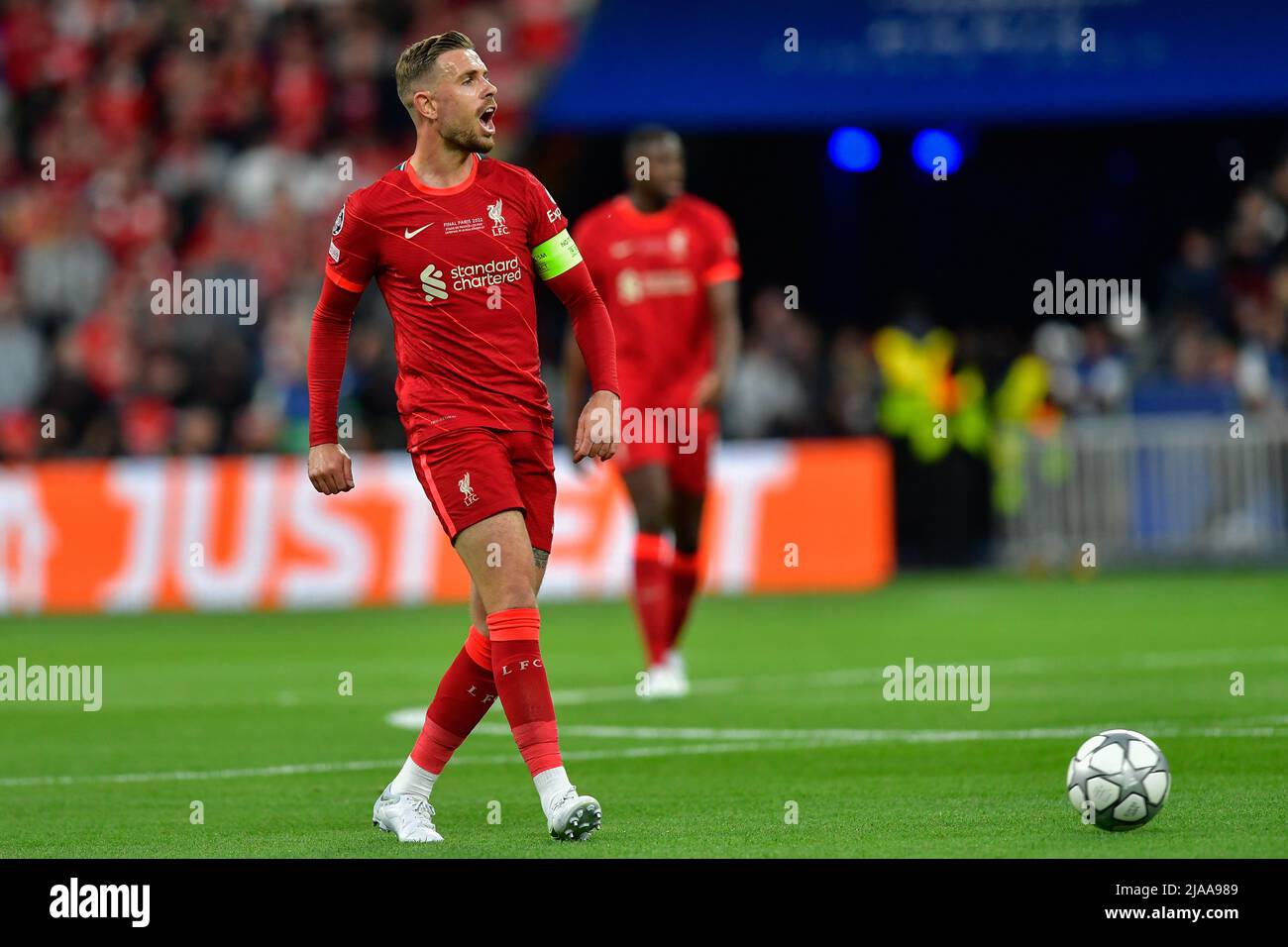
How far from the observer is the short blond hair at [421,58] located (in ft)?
23.9

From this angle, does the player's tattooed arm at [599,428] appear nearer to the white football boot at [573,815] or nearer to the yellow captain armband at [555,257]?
the yellow captain armband at [555,257]

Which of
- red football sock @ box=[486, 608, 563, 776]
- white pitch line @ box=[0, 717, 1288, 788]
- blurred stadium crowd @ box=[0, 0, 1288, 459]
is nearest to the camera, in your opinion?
red football sock @ box=[486, 608, 563, 776]

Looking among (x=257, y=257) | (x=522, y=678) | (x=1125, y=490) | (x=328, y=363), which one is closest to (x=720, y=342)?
(x=328, y=363)

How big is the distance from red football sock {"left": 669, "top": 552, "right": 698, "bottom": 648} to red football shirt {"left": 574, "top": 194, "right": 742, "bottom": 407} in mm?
847

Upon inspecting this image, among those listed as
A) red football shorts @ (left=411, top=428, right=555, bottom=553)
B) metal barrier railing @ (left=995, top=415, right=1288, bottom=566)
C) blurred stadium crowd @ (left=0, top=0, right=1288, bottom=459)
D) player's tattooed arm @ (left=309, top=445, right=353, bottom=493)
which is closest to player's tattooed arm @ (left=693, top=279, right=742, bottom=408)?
red football shorts @ (left=411, top=428, right=555, bottom=553)

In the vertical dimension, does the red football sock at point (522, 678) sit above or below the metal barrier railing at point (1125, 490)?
below

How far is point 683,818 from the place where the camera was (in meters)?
7.44

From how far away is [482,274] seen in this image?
23.7 feet

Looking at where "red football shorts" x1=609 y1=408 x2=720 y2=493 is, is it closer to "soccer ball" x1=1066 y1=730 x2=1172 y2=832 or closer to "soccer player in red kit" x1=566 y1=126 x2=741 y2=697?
"soccer player in red kit" x1=566 y1=126 x2=741 y2=697

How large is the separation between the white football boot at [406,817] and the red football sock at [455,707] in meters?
0.16

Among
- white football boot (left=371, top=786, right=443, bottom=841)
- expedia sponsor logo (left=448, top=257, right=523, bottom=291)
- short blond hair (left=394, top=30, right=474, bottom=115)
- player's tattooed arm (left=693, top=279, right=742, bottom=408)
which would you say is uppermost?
short blond hair (left=394, top=30, right=474, bottom=115)

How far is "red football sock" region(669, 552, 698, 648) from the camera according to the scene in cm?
1212

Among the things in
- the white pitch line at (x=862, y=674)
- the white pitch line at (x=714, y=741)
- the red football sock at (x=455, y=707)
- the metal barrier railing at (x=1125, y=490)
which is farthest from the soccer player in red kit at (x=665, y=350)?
the metal barrier railing at (x=1125, y=490)

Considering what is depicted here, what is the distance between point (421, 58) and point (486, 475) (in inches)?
53.7
